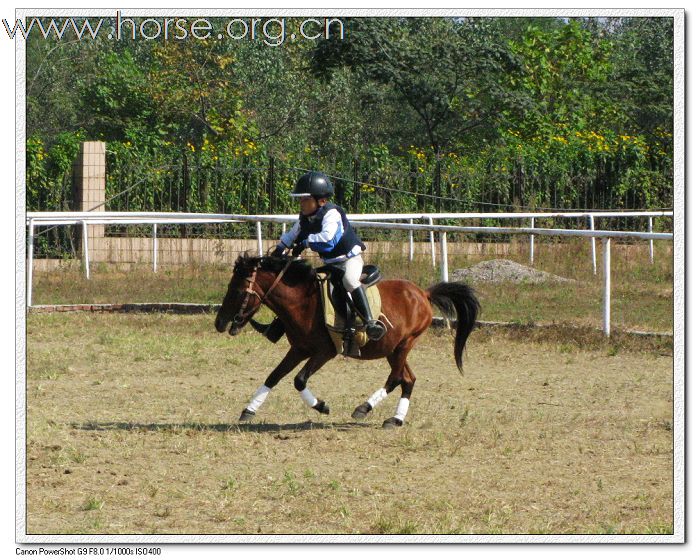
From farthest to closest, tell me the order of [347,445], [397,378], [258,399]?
1. [397,378]
2. [258,399]
3. [347,445]

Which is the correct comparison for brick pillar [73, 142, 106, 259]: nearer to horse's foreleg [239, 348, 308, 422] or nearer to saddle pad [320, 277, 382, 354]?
horse's foreleg [239, 348, 308, 422]

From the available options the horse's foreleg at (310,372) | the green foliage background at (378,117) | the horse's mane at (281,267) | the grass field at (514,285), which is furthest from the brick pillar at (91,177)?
the horse's foreleg at (310,372)

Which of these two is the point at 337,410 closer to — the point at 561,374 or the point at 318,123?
the point at 561,374

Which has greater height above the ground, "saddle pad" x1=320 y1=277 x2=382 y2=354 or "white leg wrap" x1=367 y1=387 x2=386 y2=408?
"saddle pad" x1=320 y1=277 x2=382 y2=354

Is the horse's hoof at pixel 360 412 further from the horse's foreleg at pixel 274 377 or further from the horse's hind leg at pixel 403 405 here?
the horse's foreleg at pixel 274 377

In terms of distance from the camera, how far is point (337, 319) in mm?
10656

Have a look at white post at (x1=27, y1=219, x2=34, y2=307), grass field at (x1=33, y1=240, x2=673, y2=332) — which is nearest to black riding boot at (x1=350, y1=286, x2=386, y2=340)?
grass field at (x1=33, y1=240, x2=673, y2=332)

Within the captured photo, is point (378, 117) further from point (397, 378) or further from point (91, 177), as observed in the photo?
point (397, 378)

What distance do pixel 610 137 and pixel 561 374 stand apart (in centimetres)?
1846

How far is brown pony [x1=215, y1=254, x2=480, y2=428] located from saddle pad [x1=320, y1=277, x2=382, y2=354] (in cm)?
7

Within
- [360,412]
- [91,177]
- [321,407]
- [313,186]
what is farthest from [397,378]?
[91,177]

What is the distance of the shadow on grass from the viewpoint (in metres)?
10.6

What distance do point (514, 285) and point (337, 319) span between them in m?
9.74
